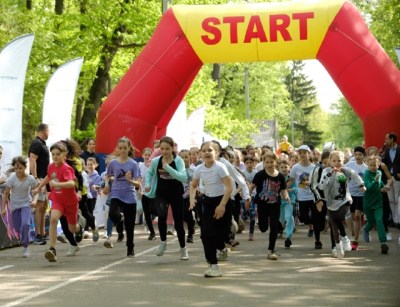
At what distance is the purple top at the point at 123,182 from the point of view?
13961 millimetres

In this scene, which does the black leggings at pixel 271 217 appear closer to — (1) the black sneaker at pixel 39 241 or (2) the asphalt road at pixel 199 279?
(2) the asphalt road at pixel 199 279

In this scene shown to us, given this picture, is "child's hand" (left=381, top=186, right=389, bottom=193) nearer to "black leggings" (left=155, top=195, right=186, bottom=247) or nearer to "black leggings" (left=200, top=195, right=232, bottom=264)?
Answer: "black leggings" (left=155, top=195, right=186, bottom=247)

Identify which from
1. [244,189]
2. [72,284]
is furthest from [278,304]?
[244,189]

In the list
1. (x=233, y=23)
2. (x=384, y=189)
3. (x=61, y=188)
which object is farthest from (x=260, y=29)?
(x=61, y=188)

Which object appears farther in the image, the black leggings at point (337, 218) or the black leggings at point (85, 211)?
the black leggings at point (85, 211)

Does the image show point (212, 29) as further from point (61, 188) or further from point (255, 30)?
point (61, 188)

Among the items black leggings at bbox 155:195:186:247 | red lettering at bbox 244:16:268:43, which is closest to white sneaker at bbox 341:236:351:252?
black leggings at bbox 155:195:186:247

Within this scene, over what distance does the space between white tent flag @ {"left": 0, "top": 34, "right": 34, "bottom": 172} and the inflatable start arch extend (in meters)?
4.46

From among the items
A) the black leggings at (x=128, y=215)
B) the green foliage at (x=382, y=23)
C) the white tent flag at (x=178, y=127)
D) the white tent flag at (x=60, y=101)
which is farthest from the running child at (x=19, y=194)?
the green foliage at (x=382, y=23)

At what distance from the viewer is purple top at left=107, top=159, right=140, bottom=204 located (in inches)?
550

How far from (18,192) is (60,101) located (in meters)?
5.47

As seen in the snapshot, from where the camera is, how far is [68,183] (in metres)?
13.2

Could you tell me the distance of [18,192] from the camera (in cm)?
1490

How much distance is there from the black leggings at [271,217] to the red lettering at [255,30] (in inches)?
313
